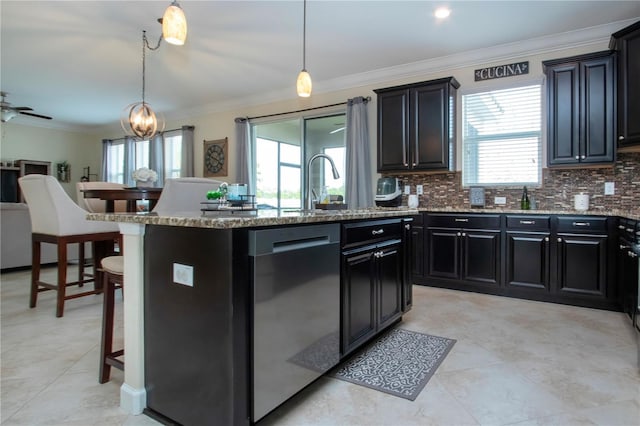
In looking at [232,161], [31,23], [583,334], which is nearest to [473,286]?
[583,334]

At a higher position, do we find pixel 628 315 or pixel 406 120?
pixel 406 120

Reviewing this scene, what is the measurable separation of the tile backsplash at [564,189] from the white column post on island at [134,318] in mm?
3706

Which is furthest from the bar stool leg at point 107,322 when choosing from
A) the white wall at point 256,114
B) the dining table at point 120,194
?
the white wall at point 256,114

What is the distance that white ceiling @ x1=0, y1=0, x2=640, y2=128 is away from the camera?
333 cm

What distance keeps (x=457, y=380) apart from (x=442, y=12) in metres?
3.14

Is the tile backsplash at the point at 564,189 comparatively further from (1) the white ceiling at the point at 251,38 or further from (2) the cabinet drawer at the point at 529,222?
(1) the white ceiling at the point at 251,38

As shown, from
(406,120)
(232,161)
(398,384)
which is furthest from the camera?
(232,161)

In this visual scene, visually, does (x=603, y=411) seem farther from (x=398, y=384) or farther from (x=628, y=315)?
(x=628, y=315)

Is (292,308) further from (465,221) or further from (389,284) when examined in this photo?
(465,221)

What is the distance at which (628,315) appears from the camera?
2902mm

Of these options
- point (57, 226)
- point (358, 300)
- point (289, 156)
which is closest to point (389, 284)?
point (358, 300)

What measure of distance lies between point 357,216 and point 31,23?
4095mm

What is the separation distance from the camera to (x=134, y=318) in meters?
1.68

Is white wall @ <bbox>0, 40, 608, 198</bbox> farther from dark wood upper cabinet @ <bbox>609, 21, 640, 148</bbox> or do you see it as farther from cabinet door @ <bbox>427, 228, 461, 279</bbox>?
cabinet door @ <bbox>427, 228, 461, 279</bbox>
